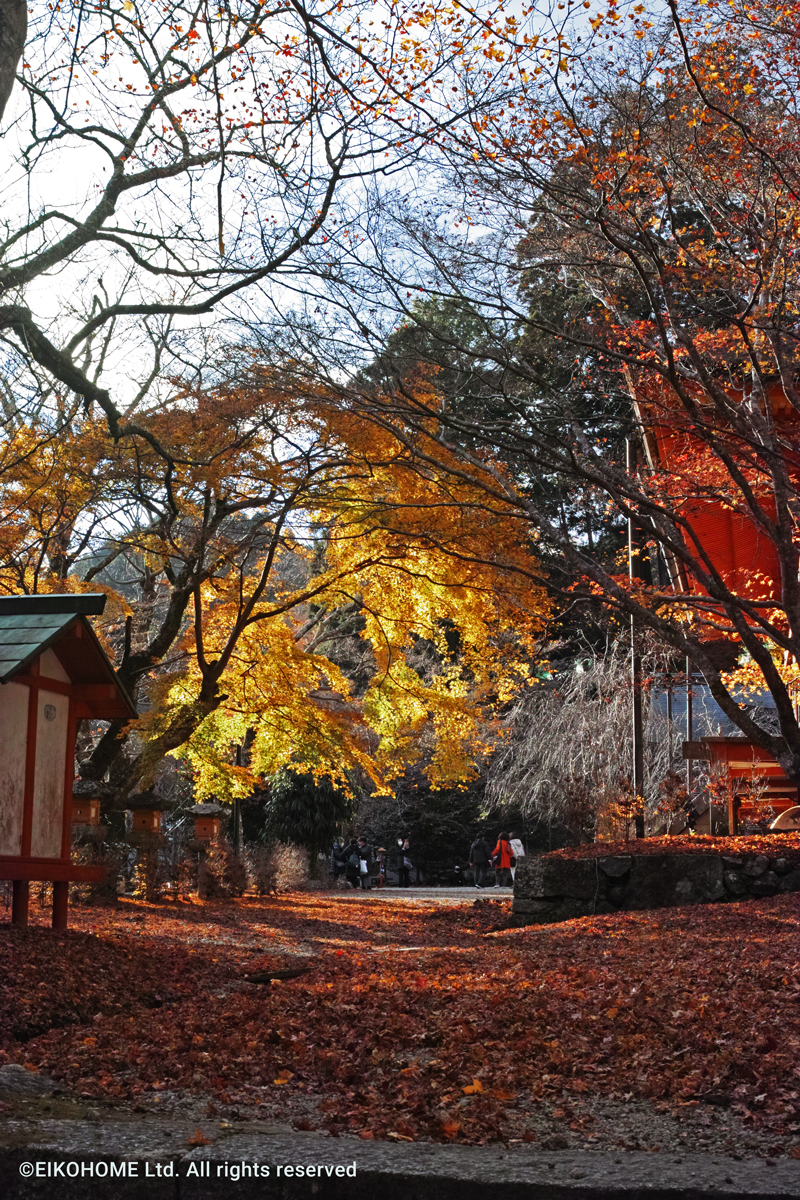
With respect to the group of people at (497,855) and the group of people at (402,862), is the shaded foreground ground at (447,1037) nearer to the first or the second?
the group of people at (497,855)

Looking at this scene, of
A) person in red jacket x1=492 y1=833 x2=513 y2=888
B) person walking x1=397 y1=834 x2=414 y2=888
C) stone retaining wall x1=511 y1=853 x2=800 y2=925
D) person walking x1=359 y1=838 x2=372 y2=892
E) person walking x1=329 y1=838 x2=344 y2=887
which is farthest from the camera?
person walking x1=397 y1=834 x2=414 y2=888

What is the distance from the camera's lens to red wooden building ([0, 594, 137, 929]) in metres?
8.48

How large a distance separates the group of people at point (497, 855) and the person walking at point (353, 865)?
3.07 meters

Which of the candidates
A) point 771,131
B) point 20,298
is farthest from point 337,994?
point 771,131

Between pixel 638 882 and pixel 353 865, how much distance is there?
15.0 m

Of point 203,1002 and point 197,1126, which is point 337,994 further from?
point 197,1126

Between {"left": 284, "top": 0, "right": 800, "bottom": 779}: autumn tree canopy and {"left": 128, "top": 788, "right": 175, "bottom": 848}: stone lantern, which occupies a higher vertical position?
{"left": 284, "top": 0, "right": 800, "bottom": 779}: autumn tree canopy

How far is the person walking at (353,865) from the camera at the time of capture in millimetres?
26297

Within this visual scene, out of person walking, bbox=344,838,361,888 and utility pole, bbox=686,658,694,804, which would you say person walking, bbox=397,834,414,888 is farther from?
utility pole, bbox=686,658,694,804

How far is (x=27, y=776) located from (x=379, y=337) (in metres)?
5.02

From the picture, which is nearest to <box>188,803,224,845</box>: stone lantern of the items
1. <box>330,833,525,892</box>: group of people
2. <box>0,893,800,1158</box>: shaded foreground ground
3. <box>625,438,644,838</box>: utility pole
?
<box>330,833,525,892</box>: group of people

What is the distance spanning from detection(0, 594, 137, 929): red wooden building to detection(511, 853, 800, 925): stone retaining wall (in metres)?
5.77

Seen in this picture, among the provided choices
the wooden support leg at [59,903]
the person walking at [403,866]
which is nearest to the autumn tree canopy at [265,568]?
the wooden support leg at [59,903]

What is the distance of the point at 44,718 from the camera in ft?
29.8
